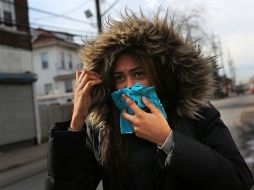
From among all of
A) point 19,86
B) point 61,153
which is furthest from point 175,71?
point 19,86

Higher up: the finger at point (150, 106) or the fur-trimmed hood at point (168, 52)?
the fur-trimmed hood at point (168, 52)

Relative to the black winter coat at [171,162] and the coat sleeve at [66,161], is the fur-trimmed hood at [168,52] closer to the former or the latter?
the black winter coat at [171,162]

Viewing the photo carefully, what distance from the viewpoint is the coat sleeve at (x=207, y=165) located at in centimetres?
167

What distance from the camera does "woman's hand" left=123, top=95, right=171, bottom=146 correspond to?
1715 mm

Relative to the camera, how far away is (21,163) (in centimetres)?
1359

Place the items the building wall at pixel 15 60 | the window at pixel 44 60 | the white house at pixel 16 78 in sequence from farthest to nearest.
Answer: the window at pixel 44 60, the building wall at pixel 15 60, the white house at pixel 16 78

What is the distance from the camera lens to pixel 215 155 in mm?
1706

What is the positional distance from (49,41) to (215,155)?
41857 mm

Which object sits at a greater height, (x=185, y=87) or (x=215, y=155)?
(x=185, y=87)

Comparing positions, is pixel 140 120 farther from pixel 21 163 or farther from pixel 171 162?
pixel 21 163

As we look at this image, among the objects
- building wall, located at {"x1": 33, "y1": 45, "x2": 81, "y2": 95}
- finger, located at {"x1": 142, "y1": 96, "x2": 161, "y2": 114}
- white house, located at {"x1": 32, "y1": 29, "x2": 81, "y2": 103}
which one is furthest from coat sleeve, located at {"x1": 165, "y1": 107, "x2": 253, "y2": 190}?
building wall, located at {"x1": 33, "y1": 45, "x2": 81, "y2": 95}

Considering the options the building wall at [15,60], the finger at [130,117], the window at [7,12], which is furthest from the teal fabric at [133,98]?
the window at [7,12]

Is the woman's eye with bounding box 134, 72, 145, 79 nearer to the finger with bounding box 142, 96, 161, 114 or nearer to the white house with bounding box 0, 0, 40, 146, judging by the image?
the finger with bounding box 142, 96, 161, 114

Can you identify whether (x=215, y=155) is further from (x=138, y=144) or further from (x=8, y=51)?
(x=8, y=51)
